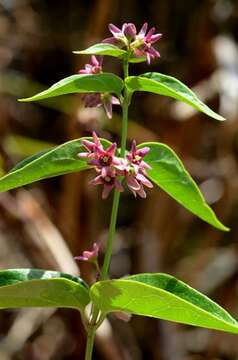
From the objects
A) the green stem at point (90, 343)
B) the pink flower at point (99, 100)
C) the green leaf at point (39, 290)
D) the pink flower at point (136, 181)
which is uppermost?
the pink flower at point (99, 100)

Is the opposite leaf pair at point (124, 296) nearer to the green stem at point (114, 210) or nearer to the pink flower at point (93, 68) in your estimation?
the green stem at point (114, 210)

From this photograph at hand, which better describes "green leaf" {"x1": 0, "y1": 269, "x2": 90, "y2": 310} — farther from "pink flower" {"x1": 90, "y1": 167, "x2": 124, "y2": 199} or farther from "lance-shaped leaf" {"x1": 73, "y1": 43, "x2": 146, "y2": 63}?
"lance-shaped leaf" {"x1": 73, "y1": 43, "x2": 146, "y2": 63}

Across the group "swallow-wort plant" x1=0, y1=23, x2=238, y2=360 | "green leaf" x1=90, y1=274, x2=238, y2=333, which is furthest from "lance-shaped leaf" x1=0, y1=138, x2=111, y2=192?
"green leaf" x1=90, y1=274, x2=238, y2=333

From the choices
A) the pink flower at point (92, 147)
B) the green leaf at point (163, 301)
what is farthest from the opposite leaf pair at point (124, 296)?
the pink flower at point (92, 147)

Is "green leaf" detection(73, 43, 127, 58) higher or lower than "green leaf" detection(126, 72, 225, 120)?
higher

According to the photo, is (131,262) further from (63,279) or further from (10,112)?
(63,279)

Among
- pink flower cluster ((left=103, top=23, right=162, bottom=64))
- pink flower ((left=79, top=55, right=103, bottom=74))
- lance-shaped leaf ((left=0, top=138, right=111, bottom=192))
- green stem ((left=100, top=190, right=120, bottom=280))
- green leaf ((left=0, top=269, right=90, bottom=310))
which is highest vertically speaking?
pink flower cluster ((left=103, top=23, right=162, bottom=64))
